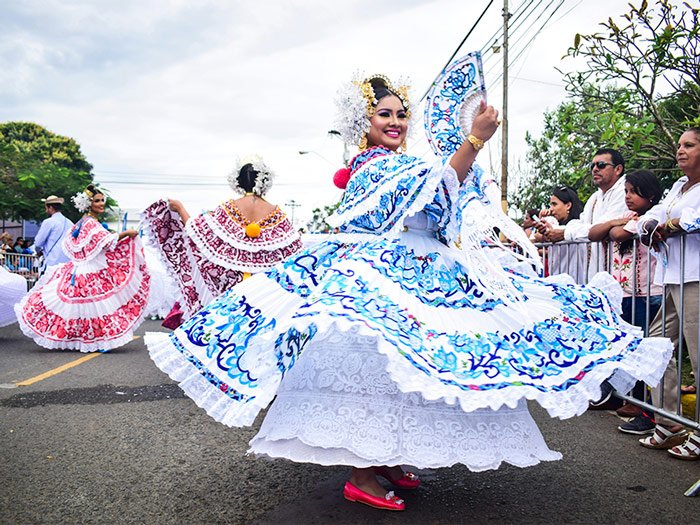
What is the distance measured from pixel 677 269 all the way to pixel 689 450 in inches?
41.9

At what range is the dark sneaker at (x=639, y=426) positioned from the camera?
430cm

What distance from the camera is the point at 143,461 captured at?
3.59 meters

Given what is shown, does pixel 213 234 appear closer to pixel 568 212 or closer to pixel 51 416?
pixel 51 416

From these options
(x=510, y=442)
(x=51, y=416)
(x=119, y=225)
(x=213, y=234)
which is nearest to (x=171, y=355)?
(x=510, y=442)

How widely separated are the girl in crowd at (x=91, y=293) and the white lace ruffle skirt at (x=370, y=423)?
18.5 feet

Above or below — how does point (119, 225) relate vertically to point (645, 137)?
below

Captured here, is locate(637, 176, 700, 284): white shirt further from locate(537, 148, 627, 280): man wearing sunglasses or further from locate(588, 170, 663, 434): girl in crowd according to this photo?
locate(537, 148, 627, 280): man wearing sunglasses

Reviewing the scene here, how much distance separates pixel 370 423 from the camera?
103 inches

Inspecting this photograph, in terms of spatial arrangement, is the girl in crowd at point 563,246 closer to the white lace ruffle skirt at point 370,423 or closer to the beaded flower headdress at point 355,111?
the beaded flower headdress at point 355,111

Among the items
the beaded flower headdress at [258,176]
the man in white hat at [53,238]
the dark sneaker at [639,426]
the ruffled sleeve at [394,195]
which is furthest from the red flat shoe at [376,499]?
the man in white hat at [53,238]

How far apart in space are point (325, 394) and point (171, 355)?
724 mm

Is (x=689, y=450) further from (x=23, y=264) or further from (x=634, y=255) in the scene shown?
(x=23, y=264)

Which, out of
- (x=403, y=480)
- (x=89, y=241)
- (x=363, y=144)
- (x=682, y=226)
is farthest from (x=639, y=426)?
(x=89, y=241)

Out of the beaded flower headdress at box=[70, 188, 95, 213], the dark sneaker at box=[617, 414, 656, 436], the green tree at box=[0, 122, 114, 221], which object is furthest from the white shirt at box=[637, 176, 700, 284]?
the green tree at box=[0, 122, 114, 221]
